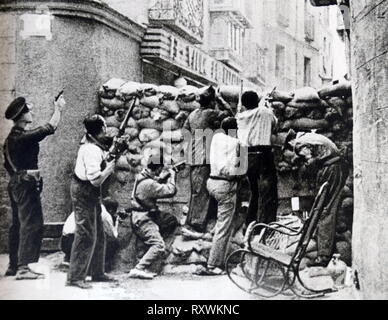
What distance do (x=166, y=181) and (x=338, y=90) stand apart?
1590mm

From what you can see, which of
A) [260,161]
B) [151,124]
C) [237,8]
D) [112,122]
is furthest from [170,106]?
[237,8]

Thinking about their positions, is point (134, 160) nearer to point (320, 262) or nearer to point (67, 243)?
point (67, 243)

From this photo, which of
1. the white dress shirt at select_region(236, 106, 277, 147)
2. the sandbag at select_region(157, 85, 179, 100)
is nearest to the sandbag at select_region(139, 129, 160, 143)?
the sandbag at select_region(157, 85, 179, 100)

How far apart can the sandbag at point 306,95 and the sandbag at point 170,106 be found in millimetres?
992

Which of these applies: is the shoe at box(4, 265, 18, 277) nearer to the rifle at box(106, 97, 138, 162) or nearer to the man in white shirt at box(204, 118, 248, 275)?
the rifle at box(106, 97, 138, 162)

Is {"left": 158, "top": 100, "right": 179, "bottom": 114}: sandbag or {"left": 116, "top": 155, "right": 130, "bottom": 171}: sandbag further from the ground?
{"left": 158, "top": 100, "right": 179, "bottom": 114}: sandbag

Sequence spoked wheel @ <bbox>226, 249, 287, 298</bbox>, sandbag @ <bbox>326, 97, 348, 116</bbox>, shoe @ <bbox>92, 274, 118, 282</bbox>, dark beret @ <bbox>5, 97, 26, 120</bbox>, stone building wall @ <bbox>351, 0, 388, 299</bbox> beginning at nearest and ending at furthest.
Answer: stone building wall @ <bbox>351, 0, 388, 299</bbox>, spoked wheel @ <bbox>226, 249, 287, 298</bbox>, sandbag @ <bbox>326, 97, 348, 116</bbox>, shoe @ <bbox>92, 274, 118, 282</bbox>, dark beret @ <bbox>5, 97, 26, 120</bbox>

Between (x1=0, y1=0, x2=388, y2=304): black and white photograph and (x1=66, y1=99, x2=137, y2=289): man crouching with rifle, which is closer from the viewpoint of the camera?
(x1=0, y1=0, x2=388, y2=304): black and white photograph

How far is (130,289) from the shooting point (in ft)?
15.9

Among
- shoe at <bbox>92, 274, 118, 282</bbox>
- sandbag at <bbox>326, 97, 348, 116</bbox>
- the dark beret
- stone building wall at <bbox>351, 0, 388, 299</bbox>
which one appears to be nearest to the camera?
stone building wall at <bbox>351, 0, 388, 299</bbox>

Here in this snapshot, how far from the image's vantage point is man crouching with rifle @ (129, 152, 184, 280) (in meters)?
4.98

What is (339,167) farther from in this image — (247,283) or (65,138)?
(65,138)

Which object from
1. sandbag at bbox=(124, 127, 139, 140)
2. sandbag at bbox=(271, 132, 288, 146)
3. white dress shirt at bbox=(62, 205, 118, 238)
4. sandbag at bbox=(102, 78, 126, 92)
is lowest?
white dress shirt at bbox=(62, 205, 118, 238)

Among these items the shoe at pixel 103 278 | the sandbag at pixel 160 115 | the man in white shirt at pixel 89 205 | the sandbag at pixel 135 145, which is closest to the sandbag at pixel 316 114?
the sandbag at pixel 160 115
